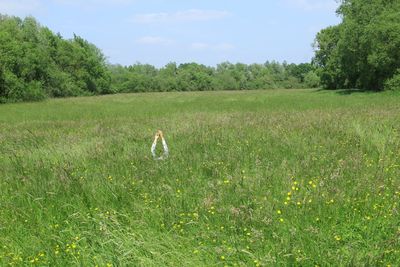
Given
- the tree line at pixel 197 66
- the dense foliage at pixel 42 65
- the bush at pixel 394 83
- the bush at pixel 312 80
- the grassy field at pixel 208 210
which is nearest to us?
the grassy field at pixel 208 210

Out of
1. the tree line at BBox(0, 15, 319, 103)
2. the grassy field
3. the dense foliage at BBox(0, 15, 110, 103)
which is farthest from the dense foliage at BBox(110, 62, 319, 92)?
the grassy field

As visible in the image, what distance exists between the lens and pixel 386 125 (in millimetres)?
10508

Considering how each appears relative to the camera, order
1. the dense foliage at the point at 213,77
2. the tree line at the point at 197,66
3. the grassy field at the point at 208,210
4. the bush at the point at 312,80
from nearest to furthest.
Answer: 1. the grassy field at the point at 208,210
2. the tree line at the point at 197,66
3. the bush at the point at 312,80
4. the dense foliage at the point at 213,77

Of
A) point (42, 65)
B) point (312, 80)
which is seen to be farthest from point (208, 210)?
point (312, 80)

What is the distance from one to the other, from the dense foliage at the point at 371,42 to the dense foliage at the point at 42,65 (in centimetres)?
4041

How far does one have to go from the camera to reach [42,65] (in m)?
61.0

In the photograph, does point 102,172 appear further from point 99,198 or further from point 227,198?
point 227,198

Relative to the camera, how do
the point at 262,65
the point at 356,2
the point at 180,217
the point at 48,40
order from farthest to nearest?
the point at 262,65 < the point at 48,40 < the point at 356,2 < the point at 180,217

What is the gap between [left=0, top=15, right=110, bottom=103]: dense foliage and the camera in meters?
51.8

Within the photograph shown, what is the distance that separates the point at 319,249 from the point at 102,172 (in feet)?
12.7

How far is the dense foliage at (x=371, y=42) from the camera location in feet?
127

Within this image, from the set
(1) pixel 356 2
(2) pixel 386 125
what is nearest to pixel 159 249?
(2) pixel 386 125

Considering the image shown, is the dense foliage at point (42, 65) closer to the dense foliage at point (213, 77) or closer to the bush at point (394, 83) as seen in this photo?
the dense foliage at point (213, 77)

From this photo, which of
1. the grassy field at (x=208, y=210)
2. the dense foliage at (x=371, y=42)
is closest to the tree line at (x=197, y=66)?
the dense foliage at (x=371, y=42)
